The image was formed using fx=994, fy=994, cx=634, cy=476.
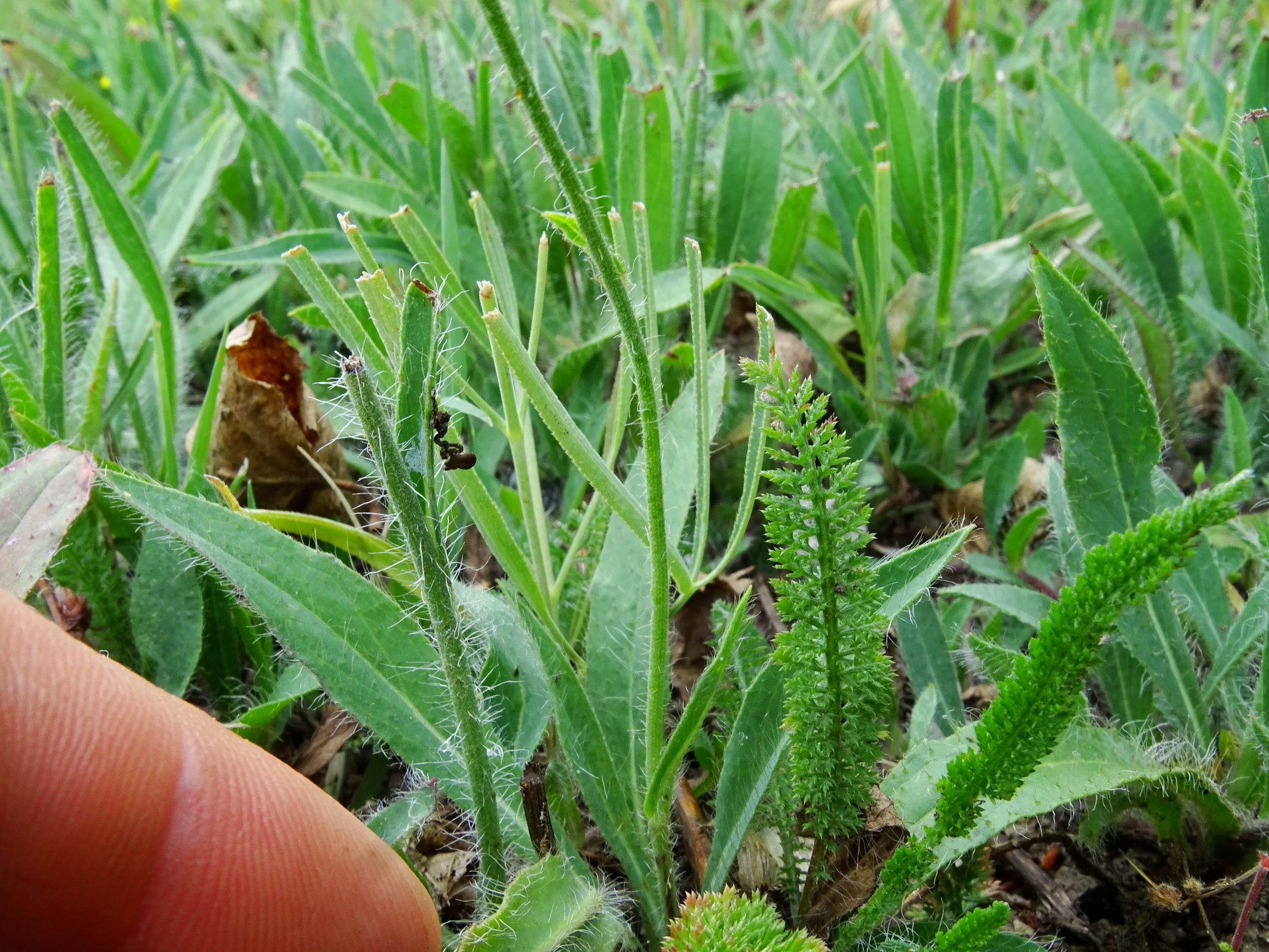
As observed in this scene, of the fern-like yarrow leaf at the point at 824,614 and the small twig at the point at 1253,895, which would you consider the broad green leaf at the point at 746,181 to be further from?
the small twig at the point at 1253,895

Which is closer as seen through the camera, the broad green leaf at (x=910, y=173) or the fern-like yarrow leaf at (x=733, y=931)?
the fern-like yarrow leaf at (x=733, y=931)

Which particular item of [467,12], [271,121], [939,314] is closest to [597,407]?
[939,314]

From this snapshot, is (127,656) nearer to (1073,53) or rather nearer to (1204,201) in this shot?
(1204,201)

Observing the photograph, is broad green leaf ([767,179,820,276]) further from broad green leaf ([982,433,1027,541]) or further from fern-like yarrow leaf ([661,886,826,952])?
fern-like yarrow leaf ([661,886,826,952])

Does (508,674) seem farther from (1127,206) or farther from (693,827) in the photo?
(1127,206)

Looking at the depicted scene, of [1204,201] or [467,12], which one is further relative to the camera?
[467,12]

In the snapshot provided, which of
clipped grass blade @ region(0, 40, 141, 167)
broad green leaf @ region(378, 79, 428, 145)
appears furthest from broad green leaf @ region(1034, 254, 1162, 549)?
clipped grass blade @ region(0, 40, 141, 167)

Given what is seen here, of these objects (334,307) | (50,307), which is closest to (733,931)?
(334,307)

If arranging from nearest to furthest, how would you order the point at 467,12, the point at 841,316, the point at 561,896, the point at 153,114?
the point at 561,896, the point at 841,316, the point at 153,114, the point at 467,12

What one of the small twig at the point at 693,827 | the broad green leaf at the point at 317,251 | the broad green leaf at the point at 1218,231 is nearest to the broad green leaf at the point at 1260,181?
the broad green leaf at the point at 1218,231
